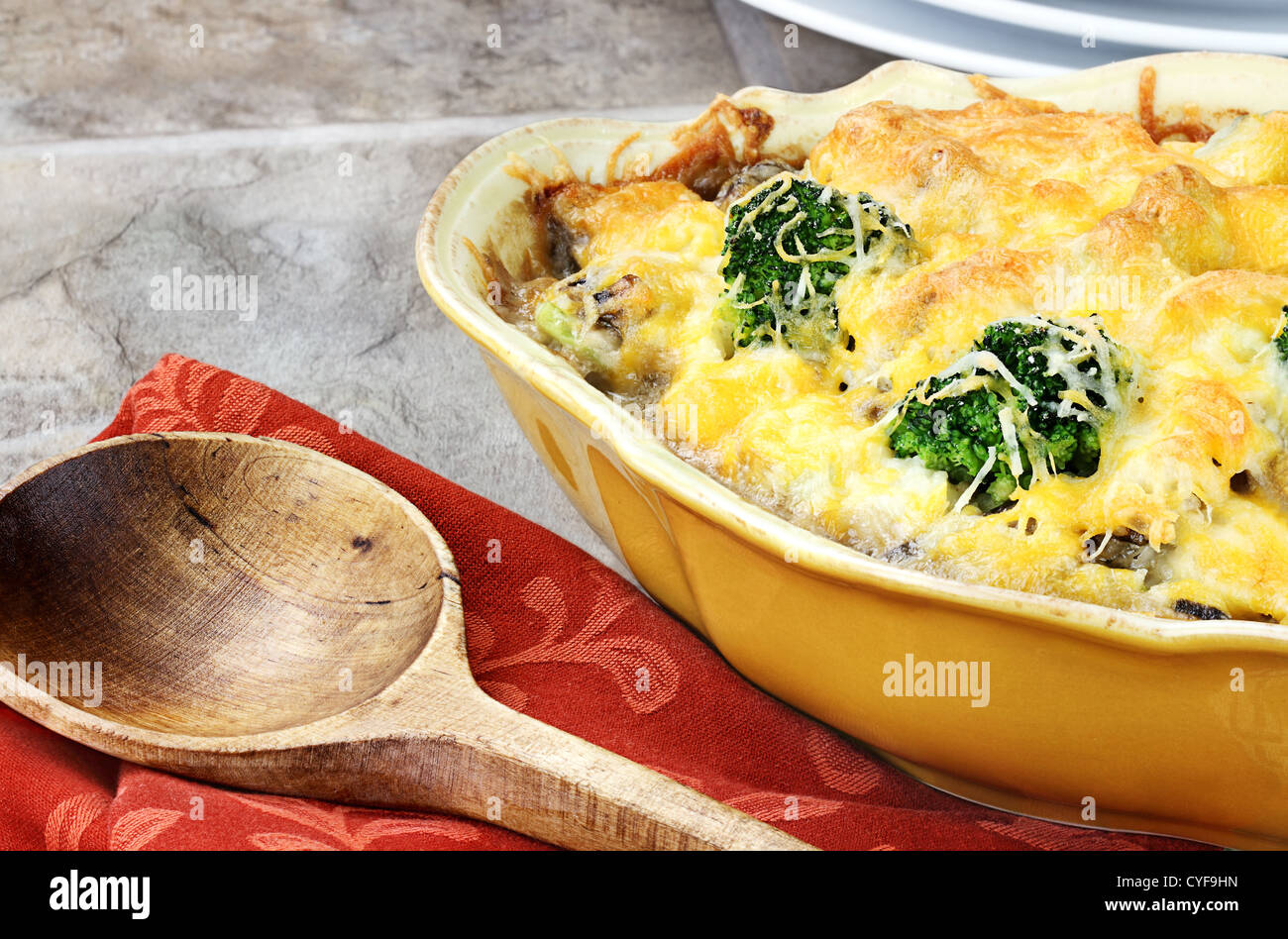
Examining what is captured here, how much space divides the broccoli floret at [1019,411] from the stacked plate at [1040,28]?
2.96 ft

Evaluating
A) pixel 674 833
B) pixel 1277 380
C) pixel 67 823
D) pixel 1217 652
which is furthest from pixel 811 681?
pixel 67 823

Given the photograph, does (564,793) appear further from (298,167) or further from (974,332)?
(298,167)

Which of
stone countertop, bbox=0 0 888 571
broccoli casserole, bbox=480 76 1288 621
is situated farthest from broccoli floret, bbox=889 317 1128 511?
stone countertop, bbox=0 0 888 571

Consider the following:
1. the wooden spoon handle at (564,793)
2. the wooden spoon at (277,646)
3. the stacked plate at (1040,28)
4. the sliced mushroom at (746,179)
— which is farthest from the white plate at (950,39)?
the wooden spoon handle at (564,793)

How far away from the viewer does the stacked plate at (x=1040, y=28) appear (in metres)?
1.88

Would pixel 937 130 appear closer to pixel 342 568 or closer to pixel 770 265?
pixel 770 265

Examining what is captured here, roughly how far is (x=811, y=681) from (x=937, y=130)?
0.77m

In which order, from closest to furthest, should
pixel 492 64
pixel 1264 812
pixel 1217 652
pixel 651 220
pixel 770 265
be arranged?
pixel 1217 652 < pixel 1264 812 < pixel 770 265 < pixel 651 220 < pixel 492 64

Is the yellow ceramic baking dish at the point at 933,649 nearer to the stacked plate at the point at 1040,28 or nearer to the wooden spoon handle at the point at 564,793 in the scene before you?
the wooden spoon handle at the point at 564,793

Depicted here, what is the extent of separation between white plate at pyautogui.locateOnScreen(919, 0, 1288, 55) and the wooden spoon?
123cm

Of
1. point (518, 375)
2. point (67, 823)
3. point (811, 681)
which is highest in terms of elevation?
point (518, 375)

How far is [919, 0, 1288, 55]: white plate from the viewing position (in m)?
1.87

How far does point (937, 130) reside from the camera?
161 cm

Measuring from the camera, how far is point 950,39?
1993 millimetres
